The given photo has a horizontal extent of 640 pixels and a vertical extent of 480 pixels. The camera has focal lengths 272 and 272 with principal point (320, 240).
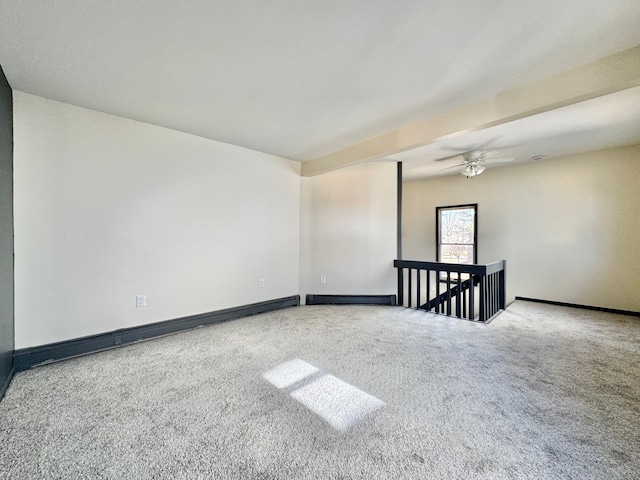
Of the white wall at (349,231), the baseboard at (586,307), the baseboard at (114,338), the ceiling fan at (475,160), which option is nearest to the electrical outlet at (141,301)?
the baseboard at (114,338)

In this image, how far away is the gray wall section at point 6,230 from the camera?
6.66 ft

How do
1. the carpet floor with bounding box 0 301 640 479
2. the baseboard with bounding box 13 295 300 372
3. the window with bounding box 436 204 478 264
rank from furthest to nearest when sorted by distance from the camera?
the window with bounding box 436 204 478 264 < the baseboard with bounding box 13 295 300 372 < the carpet floor with bounding box 0 301 640 479

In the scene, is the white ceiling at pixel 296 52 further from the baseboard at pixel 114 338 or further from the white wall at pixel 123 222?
the baseboard at pixel 114 338

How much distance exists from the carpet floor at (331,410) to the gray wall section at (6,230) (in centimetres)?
A: 28

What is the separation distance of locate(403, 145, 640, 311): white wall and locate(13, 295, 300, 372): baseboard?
4.85 m

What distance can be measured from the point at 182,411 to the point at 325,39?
8.45 ft

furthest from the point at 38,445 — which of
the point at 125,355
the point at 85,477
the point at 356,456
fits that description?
the point at 356,456

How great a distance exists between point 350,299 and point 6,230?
13.3 ft

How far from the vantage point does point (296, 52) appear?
6.13 ft

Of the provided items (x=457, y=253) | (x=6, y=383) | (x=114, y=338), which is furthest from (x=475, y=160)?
(x=6, y=383)

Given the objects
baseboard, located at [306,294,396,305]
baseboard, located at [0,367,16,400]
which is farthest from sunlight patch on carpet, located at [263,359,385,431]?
baseboard, located at [306,294,396,305]

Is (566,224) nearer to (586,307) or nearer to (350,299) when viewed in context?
(586,307)

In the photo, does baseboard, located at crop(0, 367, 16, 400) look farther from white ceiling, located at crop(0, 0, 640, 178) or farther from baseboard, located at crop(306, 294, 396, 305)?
baseboard, located at crop(306, 294, 396, 305)

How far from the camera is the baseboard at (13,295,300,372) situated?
2.36 meters
